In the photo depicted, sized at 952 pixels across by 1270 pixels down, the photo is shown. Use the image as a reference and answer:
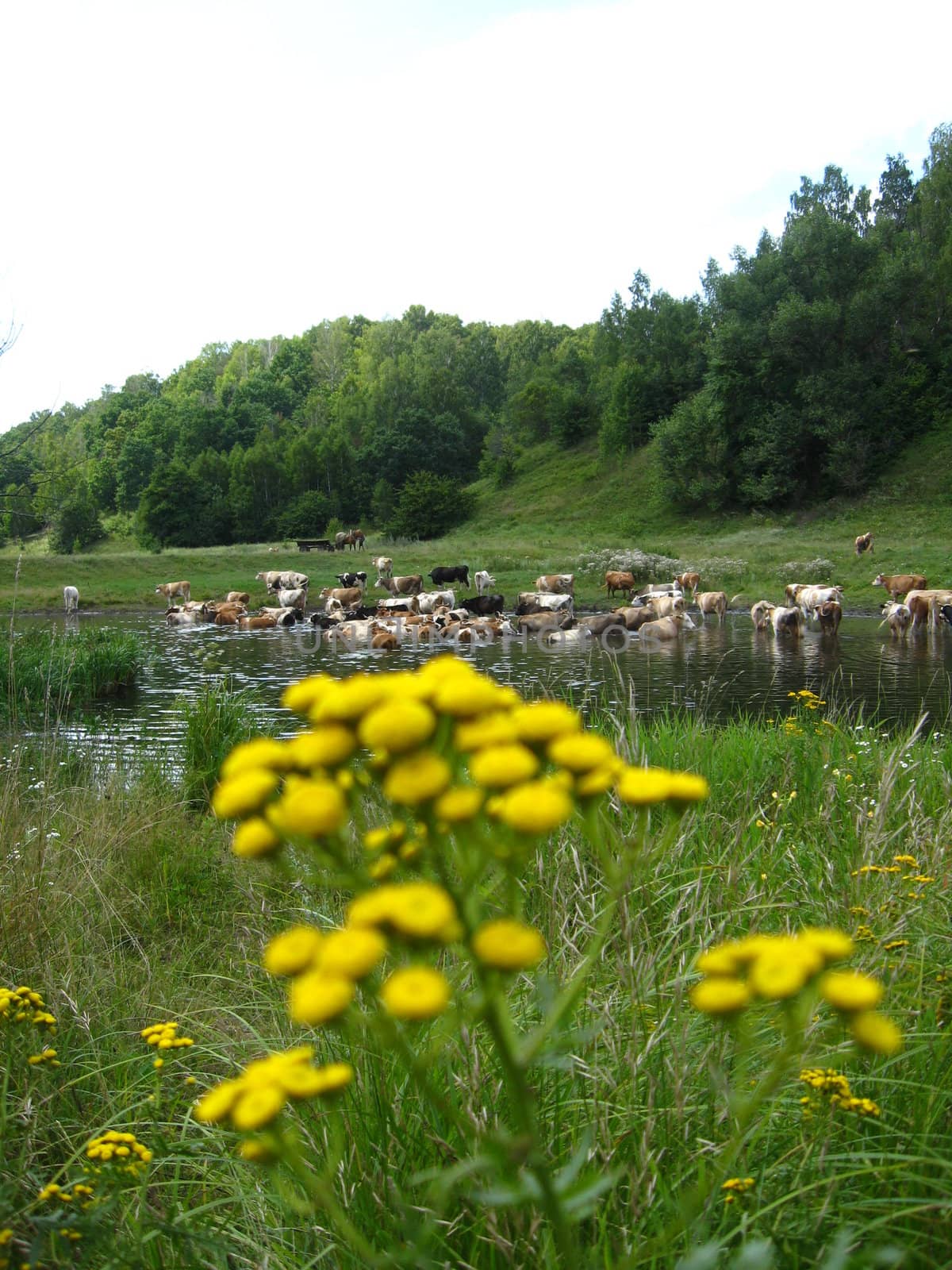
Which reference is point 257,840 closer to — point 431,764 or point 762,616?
point 431,764

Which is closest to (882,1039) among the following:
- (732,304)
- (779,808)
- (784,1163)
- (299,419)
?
(784,1163)

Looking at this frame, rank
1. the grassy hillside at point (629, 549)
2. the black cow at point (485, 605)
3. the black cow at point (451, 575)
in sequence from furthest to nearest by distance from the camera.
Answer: the black cow at point (451, 575)
the grassy hillside at point (629, 549)
the black cow at point (485, 605)

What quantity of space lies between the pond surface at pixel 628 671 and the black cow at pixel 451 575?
11811 millimetres

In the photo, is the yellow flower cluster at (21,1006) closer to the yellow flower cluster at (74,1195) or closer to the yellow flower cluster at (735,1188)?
the yellow flower cluster at (74,1195)

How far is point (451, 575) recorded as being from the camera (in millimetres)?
37844

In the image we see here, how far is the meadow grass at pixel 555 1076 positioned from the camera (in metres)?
1.74

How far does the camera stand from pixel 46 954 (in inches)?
158

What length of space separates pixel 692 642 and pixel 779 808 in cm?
1735

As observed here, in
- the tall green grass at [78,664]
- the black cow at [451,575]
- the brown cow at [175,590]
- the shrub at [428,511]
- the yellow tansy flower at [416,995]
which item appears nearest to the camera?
the yellow tansy flower at [416,995]

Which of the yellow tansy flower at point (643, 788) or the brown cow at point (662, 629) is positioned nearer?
the yellow tansy flower at point (643, 788)

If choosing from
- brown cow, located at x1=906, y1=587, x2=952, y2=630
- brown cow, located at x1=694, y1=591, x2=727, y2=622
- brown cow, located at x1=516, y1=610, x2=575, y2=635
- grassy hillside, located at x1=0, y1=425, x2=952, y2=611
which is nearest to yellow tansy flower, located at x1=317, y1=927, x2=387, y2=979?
brown cow, located at x1=516, y1=610, x2=575, y2=635

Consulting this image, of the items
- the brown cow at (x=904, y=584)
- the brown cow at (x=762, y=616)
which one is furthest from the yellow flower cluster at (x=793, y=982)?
the brown cow at (x=904, y=584)

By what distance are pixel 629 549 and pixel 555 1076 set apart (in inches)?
1535

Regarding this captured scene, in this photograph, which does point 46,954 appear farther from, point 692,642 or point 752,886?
point 692,642
